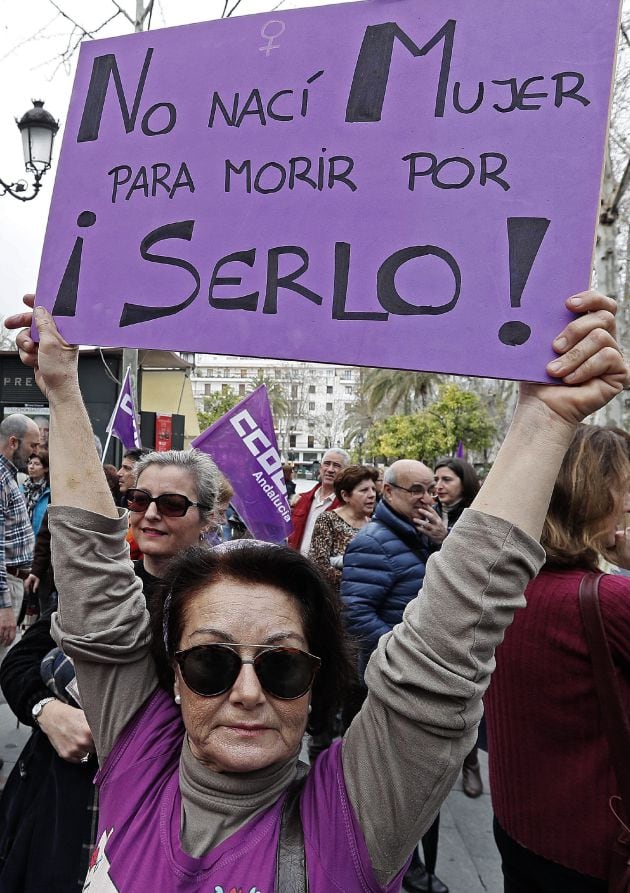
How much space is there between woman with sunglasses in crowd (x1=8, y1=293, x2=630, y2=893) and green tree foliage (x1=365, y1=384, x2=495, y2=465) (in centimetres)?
2354

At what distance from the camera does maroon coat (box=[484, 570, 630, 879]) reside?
5.50 ft

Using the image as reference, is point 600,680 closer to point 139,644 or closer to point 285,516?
point 139,644

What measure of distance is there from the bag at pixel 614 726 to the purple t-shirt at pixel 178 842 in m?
0.77

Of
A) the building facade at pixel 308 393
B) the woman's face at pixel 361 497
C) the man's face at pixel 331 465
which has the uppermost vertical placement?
the building facade at pixel 308 393

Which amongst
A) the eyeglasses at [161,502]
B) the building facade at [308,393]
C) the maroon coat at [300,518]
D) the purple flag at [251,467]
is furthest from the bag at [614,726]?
the building facade at [308,393]

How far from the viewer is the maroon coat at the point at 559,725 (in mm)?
1676

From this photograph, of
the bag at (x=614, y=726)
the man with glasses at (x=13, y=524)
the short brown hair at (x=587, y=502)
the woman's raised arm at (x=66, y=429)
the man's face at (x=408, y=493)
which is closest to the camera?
the woman's raised arm at (x=66, y=429)

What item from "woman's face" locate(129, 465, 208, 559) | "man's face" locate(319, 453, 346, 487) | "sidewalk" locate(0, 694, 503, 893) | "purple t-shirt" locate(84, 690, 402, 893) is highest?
"man's face" locate(319, 453, 346, 487)

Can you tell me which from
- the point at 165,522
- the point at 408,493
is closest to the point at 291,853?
the point at 165,522

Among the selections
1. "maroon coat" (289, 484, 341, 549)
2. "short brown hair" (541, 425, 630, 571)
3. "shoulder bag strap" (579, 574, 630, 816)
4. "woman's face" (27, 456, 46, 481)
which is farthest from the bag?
"woman's face" (27, 456, 46, 481)

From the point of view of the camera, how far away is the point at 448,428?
2578cm

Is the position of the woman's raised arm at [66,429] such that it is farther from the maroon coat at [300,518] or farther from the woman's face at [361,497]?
the maroon coat at [300,518]

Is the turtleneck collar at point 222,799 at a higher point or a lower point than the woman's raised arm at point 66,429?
lower

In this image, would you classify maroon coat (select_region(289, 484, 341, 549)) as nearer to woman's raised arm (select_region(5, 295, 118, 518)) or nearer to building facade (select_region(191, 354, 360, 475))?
woman's raised arm (select_region(5, 295, 118, 518))
